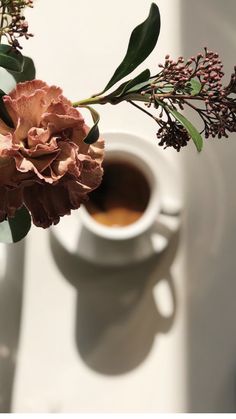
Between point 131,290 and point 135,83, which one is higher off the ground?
point 135,83

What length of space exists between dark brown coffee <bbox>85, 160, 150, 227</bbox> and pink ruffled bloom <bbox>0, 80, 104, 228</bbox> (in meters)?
0.37

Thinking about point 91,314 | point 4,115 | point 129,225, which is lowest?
point 91,314

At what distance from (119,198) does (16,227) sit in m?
0.31

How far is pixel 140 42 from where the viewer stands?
0.43 m

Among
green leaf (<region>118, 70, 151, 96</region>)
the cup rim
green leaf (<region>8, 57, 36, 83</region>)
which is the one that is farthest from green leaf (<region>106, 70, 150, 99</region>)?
the cup rim

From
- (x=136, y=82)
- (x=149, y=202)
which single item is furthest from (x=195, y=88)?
(x=149, y=202)

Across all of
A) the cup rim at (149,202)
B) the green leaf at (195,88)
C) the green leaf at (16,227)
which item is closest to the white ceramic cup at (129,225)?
the cup rim at (149,202)

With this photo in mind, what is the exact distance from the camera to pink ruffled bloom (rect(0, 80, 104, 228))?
38 cm

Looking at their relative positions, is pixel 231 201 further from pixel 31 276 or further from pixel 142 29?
pixel 142 29

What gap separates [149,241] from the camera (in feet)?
2.52

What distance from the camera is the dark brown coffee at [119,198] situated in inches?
30.7

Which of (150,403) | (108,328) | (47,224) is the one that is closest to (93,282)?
(108,328)

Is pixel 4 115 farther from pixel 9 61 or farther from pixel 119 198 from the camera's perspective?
pixel 119 198

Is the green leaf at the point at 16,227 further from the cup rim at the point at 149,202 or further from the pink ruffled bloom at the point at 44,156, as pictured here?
the cup rim at the point at 149,202
